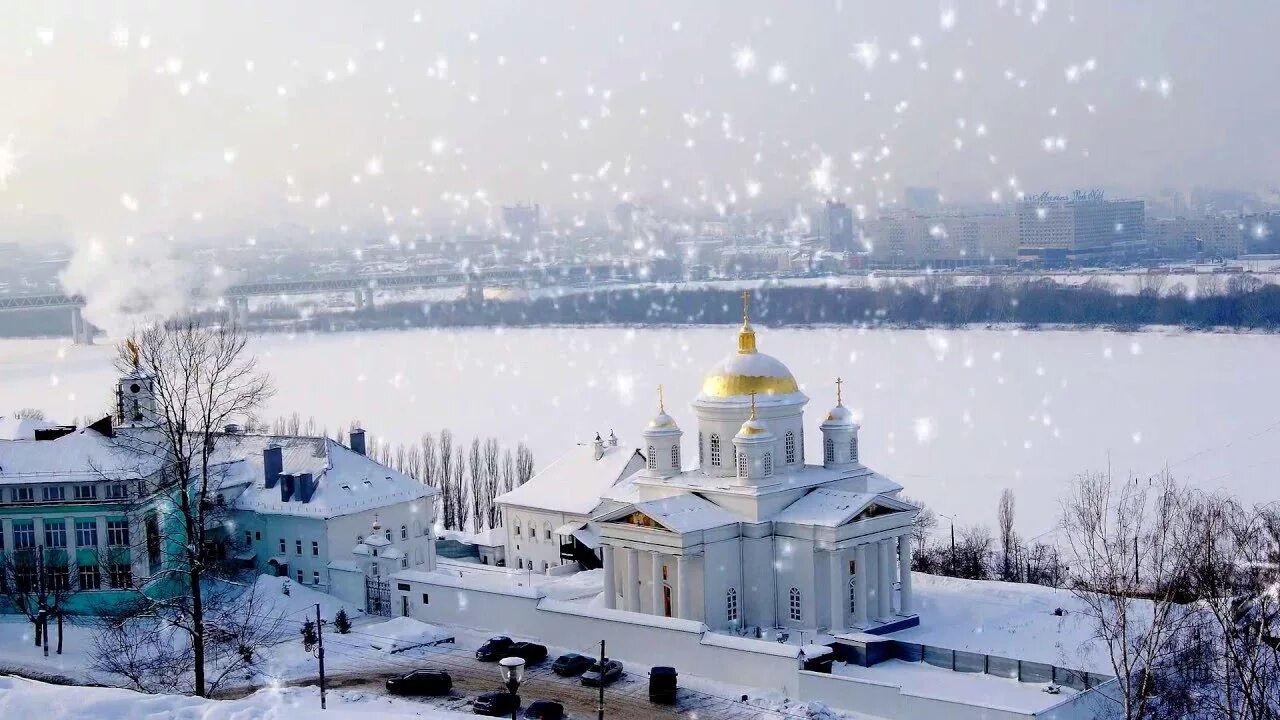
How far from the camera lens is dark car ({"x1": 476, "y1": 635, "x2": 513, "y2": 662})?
76.9 feet

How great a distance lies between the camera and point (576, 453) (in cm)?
3356

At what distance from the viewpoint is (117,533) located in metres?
26.7

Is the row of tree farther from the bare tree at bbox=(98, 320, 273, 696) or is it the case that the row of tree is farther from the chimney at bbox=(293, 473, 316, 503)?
the bare tree at bbox=(98, 320, 273, 696)

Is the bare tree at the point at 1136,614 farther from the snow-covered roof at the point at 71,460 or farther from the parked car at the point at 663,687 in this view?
the snow-covered roof at the point at 71,460

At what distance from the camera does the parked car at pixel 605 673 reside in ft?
71.4

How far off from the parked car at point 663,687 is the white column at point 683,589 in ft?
11.6

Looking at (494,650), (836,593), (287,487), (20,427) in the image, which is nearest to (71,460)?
(287,487)

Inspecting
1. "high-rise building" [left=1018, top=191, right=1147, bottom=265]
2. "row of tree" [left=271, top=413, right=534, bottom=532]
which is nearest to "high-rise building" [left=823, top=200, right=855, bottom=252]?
"high-rise building" [left=1018, top=191, right=1147, bottom=265]

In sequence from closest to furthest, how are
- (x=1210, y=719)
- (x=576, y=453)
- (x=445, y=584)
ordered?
(x=1210, y=719) < (x=445, y=584) < (x=576, y=453)

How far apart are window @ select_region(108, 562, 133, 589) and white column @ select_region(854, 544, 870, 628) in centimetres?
1273

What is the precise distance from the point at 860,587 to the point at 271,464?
39.9ft

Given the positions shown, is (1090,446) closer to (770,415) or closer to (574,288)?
(770,415)

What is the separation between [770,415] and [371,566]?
793 cm

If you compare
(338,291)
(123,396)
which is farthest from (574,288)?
(123,396)
